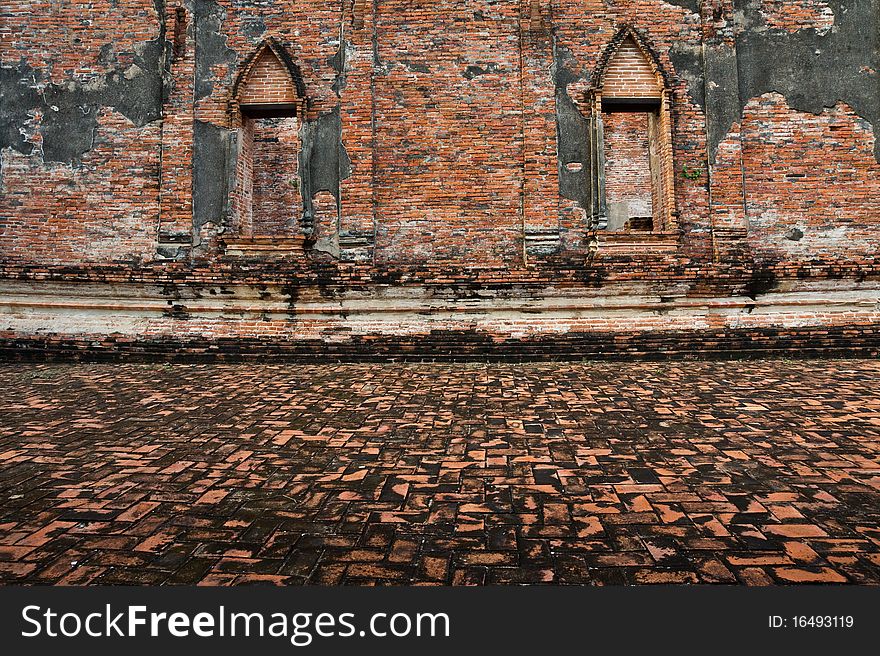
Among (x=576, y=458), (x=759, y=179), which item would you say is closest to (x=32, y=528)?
(x=576, y=458)

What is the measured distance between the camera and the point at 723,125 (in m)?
7.09

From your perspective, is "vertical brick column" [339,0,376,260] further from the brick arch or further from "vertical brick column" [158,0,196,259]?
"vertical brick column" [158,0,196,259]

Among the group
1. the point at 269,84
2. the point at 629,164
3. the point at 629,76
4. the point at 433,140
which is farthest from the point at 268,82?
the point at 629,164

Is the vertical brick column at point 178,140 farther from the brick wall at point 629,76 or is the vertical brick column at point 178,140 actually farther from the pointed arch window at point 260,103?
the brick wall at point 629,76

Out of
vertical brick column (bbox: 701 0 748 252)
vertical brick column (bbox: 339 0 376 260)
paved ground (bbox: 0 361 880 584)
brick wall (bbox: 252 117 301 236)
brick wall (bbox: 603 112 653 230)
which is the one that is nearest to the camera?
paved ground (bbox: 0 361 880 584)

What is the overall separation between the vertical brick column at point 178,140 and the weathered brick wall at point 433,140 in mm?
30

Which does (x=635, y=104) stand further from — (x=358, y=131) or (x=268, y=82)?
(x=268, y=82)

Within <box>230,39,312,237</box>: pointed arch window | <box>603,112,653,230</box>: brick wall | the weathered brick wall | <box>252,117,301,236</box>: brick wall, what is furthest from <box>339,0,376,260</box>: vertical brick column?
<box>603,112,653,230</box>: brick wall

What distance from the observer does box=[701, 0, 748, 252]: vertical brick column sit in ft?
23.1

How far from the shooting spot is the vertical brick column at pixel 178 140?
7250 mm

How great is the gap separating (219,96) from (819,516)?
8.40m

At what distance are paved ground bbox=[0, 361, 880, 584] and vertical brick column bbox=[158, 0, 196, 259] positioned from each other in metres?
2.68

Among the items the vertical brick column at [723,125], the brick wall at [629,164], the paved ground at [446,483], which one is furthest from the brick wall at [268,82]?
the brick wall at [629,164]

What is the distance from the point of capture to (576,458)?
3.40 meters
